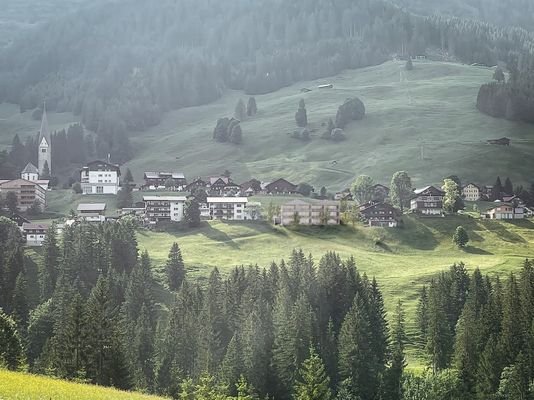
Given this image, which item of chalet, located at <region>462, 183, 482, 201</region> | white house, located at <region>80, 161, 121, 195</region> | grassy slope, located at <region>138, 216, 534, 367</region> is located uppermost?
white house, located at <region>80, 161, 121, 195</region>

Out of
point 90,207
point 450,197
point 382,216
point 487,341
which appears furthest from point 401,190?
point 487,341

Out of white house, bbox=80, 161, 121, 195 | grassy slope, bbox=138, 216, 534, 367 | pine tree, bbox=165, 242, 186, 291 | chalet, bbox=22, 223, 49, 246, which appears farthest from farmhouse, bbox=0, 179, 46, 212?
pine tree, bbox=165, 242, 186, 291

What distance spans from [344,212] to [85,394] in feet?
391

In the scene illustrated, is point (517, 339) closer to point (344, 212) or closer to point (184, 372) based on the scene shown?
point (184, 372)

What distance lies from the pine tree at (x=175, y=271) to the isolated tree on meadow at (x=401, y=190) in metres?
66.7

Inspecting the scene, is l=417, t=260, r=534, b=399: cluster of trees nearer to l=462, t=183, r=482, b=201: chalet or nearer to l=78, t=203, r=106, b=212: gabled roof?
l=462, t=183, r=482, b=201: chalet

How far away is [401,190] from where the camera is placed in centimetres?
16812

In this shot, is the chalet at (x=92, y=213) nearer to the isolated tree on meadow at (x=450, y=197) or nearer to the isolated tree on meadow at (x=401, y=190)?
the isolated tree on meadow at (x=401, y=190)

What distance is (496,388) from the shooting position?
75.1 meters

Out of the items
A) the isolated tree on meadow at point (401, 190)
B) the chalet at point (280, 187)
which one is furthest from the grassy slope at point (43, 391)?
the chalet at point (280, 187)

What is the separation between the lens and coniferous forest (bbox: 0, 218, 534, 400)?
237 ft

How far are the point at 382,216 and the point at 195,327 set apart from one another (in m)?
68.6

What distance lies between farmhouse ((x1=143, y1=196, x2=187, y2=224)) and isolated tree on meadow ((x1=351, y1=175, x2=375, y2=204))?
41269 mm

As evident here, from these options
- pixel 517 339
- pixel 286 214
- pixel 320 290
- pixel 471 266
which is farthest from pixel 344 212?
pixel 517 339
